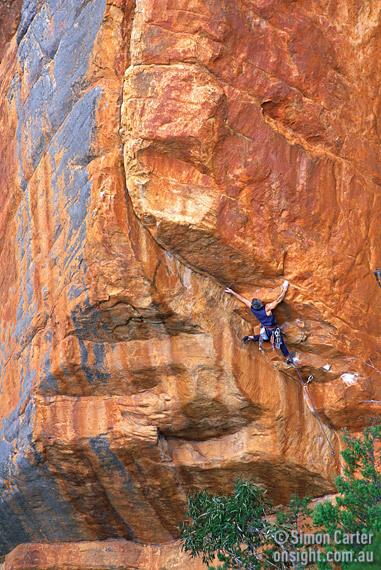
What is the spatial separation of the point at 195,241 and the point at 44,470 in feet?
19.0

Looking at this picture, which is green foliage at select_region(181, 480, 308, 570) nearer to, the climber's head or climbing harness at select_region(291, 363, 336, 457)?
climbing harness at select_region(291, 363, 336, 457)

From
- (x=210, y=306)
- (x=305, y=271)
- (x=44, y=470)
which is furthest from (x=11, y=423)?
(x=305, y=271)

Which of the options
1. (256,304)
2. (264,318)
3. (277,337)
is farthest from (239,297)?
(277,337)

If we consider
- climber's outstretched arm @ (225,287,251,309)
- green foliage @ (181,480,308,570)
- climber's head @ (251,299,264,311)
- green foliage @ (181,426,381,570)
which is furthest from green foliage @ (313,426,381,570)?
climber's outstretched arm @ (225,287,251,309)

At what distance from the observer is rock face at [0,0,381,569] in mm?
17125

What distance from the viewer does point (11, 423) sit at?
20.1 meters

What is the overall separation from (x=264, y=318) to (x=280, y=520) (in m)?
3.55

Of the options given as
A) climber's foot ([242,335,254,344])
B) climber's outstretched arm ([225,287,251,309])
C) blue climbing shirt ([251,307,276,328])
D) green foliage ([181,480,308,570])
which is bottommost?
green foliage ([181,480,308,570])

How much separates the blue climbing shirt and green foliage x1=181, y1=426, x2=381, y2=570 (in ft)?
7.86

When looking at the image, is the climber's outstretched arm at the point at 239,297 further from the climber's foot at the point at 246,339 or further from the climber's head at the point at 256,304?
the climber's foot at the point at 246,339

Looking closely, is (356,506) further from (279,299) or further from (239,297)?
(239,297)

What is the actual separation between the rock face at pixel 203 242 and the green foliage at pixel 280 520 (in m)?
0.64

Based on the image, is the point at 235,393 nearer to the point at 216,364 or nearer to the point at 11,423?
the point at 216,364

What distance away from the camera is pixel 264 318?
17.3m
